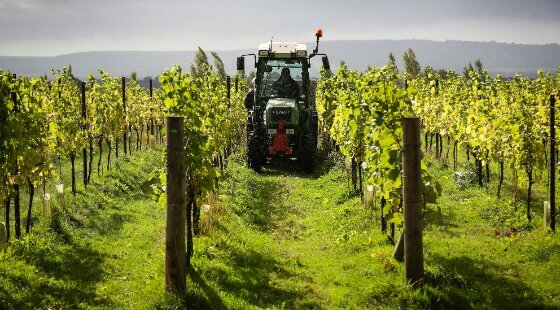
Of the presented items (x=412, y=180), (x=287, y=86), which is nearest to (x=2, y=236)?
(x=412, y=180)

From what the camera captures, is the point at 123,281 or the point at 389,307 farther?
the point at 123,281

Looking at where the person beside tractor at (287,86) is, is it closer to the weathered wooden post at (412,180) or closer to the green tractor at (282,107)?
the green tractor at (282,107)

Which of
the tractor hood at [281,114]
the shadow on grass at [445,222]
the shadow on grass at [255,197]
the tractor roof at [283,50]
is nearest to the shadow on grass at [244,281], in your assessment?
the shadow on grass at [255,197]

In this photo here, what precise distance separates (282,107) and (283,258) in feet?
22.3

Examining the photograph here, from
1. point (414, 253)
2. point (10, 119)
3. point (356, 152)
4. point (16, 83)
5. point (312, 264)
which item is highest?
point (16, 83)

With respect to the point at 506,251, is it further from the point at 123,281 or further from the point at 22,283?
the point at 22,283

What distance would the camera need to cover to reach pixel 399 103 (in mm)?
6281

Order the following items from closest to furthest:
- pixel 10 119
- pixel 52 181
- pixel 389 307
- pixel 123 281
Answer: pixel 389 307 → pixel 123 281 → pixel 10 119 → pixel 52 181

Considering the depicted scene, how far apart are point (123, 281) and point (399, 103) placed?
409 cm

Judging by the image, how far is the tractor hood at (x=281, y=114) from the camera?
43.0 feet

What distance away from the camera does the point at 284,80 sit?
14.2 m

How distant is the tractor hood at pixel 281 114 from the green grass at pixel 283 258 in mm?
3303

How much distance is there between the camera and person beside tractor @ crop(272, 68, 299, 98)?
555 inches

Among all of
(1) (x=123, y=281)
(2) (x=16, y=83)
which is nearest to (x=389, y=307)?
(1) (x=123, y=281)
